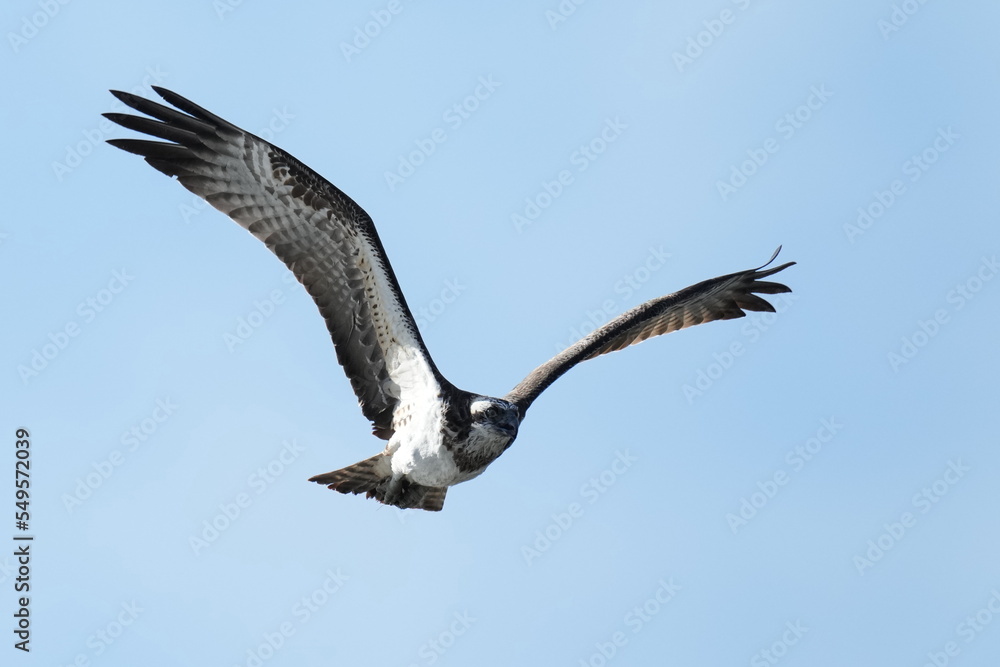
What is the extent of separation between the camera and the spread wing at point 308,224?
1287cm

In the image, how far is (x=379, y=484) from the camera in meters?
13.8

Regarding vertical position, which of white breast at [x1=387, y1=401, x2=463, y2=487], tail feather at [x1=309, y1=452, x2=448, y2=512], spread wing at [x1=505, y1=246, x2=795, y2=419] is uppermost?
spread wing at [x1=505, y1=246, x2=795, y2=419]

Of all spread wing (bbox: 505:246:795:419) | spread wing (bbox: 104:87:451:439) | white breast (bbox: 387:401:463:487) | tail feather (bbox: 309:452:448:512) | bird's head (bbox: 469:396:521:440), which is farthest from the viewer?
spread wing (bbox: 505:246:795:419)

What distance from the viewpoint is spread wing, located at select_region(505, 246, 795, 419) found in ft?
49.4

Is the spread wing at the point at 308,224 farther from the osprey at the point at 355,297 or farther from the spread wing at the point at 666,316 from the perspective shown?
the spread wing at the point at 666,316

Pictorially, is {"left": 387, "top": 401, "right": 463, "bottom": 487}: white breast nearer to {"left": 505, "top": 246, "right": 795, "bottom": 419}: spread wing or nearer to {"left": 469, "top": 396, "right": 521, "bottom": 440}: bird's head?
{"left": 469, "top": 396, "right": 521, "bottom": 440}: bird's head

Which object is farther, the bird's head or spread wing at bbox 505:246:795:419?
spread wing at bbox 505:246:795:419

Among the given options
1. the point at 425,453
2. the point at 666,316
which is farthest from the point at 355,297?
the point at 666,316

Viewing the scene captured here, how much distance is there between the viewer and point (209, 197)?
1305 centimetres

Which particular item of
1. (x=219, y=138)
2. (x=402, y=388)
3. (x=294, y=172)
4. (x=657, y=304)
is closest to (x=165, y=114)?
(x=219, y=138)

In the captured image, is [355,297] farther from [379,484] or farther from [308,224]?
[379,484]

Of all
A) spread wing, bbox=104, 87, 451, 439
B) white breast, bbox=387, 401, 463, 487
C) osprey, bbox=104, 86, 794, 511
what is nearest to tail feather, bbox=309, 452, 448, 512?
osprey, bbox=104, 86, 794, 511

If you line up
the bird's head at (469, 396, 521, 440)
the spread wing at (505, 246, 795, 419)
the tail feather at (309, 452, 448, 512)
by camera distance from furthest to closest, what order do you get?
the spread wing at (505, 246, 795, 419) < the tail feather at (309, 452, 448, 512) < the bird's head at (469, 396, 521, 440)

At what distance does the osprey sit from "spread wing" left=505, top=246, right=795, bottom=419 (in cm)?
92
